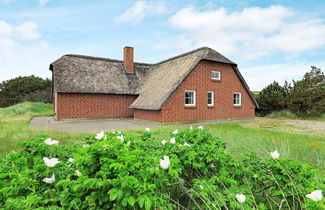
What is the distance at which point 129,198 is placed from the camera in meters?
1.49

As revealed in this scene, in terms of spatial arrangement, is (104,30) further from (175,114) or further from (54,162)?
(54,162)

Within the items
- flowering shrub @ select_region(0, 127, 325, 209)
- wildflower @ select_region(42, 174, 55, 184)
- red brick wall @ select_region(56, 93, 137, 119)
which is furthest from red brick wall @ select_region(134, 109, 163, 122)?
wildflower @ select_region(42, 174, 55, 184)

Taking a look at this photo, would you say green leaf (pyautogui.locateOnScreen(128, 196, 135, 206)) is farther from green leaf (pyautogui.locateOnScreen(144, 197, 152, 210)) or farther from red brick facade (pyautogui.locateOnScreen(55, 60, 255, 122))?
red brick facade (pyautogui.locateOnScreen(55, 60, 255, 122))

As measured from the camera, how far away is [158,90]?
16062mm

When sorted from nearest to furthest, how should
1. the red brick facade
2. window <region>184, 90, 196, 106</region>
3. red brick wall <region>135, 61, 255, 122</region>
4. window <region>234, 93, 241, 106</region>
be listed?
red brick wall <region>135, 61, 255, 122</region>
the red brick facade
window <region>184, 90, 196, 106</region>
window <region>234, 93, 241, 106</region>

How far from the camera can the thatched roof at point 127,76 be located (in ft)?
51.1

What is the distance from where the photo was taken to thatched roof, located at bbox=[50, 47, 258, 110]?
15.6m

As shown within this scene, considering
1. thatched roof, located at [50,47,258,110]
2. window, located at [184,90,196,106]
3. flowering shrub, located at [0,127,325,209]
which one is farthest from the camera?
window, located at [184,90,196,106]

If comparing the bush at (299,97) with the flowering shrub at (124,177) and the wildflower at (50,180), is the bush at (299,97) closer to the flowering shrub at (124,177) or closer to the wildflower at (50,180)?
the flowering shrub at (124,177)

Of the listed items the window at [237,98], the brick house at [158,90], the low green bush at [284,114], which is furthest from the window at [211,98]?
the low green bush at [284,114]

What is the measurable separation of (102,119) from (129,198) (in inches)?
694

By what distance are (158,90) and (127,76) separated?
5.77 metres

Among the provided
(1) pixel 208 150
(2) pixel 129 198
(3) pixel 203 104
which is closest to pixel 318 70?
(3) pixel 203 104

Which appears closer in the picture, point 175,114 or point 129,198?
point 129,198
